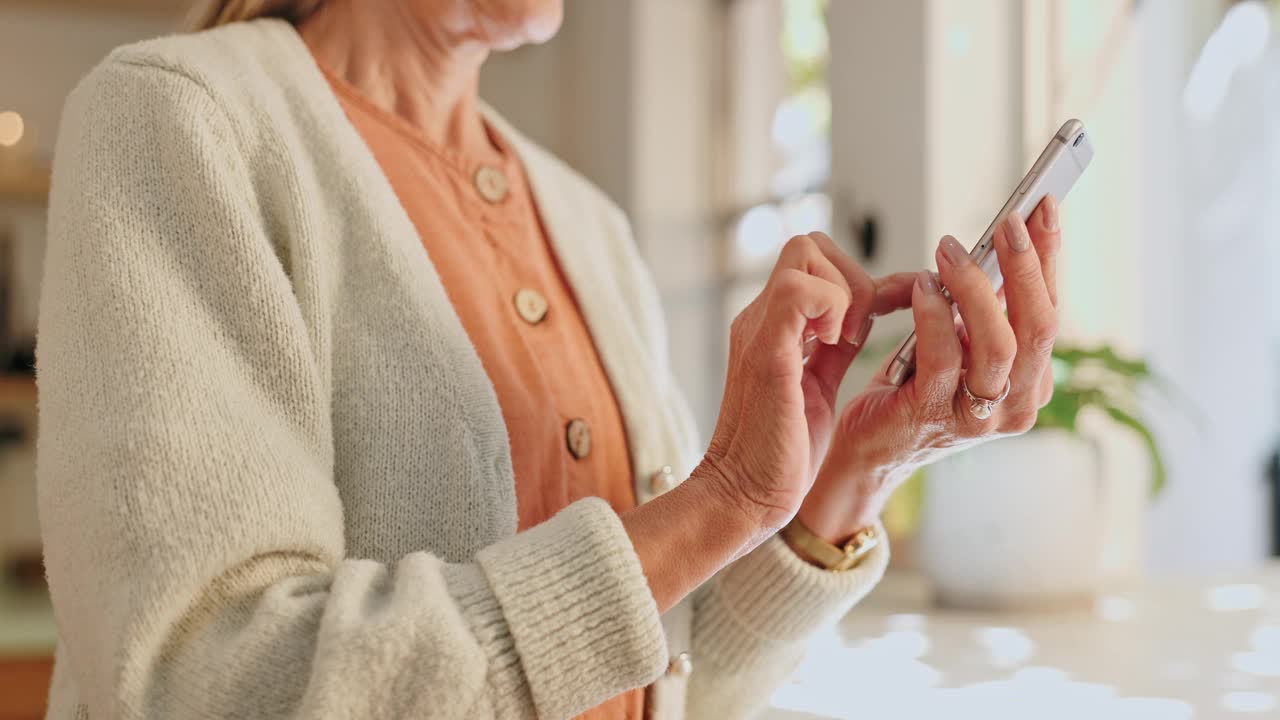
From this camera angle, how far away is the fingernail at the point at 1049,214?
59 centimetres

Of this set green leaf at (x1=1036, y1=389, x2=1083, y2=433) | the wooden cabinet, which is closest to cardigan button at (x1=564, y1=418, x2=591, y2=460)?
green leaf at (x1=1036, y1=389, x2=1083, y2=433)

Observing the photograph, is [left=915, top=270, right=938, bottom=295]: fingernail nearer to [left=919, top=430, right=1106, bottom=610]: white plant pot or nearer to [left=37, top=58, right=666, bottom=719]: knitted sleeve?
[left=37, top=58, right=666, bottom=719]: knitted sleeve

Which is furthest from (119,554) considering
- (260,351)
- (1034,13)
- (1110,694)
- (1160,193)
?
(1160,193)

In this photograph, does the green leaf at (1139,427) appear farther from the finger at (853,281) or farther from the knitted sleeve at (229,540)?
the knitted sleeve at (229,540)

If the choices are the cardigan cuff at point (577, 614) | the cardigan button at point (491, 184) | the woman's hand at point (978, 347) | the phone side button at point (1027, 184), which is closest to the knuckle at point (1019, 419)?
the woman's hand at point (978, 347)

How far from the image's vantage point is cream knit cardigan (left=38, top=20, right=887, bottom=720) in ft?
1.59

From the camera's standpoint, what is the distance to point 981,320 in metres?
0.56

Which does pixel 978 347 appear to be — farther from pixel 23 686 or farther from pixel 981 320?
pixel 23 686

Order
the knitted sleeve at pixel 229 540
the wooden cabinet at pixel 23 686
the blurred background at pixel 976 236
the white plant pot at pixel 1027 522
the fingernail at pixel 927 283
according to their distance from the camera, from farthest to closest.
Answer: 1. the wooden cabinet at pixel 23 686
2. the white plant pot at pixel 1027 522
3. the blurred background at pixel 976 236
4. the fingernail at pixel 927 283
5. the knitted sleeve at pixel 229 540

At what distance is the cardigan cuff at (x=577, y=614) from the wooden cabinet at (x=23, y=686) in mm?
1925

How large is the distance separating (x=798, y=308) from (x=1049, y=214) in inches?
6.3

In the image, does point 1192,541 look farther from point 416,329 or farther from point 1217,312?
point 416,329

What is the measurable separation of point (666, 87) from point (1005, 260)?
2.76 metres

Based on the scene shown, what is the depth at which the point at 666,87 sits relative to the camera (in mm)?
3234
